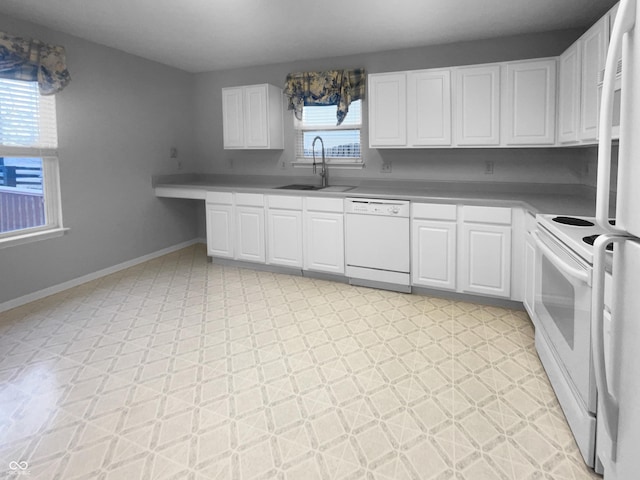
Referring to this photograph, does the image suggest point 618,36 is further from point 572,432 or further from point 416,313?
point 416,313

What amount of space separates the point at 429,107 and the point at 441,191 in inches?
33.4

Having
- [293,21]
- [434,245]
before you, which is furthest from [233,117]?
[434,245]

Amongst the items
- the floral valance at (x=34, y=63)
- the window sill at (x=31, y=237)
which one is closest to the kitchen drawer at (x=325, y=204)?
the window sill at (x=31, y=237)

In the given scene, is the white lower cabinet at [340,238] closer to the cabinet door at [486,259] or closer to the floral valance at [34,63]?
the cabinet door at [486,259]

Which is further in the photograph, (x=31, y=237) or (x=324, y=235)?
(x=324, y=235)

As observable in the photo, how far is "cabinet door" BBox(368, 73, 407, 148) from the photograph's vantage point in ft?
13.3

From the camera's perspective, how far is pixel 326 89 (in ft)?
15.7

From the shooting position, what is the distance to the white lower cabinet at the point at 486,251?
345 centimetres

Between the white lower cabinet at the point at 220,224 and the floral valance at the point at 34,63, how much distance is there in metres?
1.78

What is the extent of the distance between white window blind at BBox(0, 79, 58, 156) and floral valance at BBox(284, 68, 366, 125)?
2.43 metres

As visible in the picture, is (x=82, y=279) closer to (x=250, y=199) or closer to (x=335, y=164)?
(x=250, y=199)

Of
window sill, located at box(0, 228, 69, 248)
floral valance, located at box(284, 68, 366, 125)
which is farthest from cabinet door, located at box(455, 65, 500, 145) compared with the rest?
window sill, located at box(0, 228, 69, 248)

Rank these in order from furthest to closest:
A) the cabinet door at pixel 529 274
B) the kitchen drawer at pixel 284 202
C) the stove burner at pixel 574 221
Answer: the kitchen drawer at pixel 284 202 → the cabinet door at pixel 529 274 → the stove burner at pixel 574 221

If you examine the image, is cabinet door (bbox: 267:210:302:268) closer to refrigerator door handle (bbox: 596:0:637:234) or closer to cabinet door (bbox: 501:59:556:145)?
cabinet door (bbox: 501:59:556:145)
